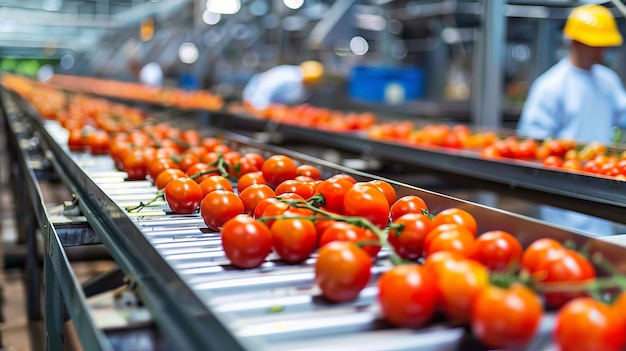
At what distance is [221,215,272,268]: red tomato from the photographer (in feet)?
4.87

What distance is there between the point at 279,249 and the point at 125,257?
0.40 m

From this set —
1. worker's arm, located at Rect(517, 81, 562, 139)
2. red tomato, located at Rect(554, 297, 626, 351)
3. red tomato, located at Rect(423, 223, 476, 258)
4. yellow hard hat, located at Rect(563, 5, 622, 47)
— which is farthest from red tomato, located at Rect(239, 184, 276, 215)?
yellow hard hat, located at Rect(563, 5, 622, 47)

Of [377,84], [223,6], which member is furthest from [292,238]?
[223,6]

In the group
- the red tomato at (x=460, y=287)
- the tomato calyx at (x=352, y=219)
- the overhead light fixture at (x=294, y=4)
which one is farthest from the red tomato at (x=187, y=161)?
the overhead light fixture at (x=294, y=4)

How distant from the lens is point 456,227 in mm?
1460

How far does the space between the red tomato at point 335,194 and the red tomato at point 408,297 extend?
2.09ft

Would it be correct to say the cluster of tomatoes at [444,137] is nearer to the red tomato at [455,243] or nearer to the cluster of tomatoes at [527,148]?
the cluster of tomatoes at [527,148]

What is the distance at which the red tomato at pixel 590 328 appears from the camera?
3.20ft

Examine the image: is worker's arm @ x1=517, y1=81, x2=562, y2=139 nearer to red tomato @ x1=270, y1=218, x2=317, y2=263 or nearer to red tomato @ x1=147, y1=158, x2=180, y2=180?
red tomato @ x1=147, y1=158, x2=180, y2=180

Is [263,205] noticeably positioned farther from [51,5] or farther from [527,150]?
[51,5]

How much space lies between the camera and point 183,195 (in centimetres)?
205

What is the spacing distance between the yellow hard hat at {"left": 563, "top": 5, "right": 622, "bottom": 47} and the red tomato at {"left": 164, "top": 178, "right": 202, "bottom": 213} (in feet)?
11.8

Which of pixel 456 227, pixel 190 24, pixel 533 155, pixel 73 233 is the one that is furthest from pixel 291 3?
pixel 456 227

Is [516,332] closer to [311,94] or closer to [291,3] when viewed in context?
[311,94]
